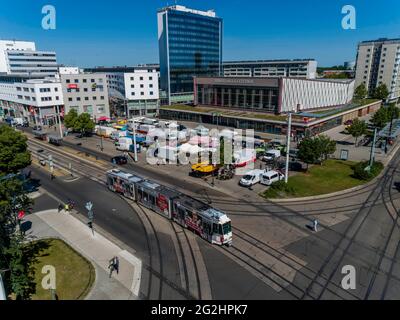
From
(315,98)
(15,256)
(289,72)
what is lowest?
(15,256)

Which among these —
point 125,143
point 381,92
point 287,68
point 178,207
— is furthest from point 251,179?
point 287,68

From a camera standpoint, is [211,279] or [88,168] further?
[88,168]

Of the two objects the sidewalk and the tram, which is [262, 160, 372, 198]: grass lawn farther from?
the sidewalk

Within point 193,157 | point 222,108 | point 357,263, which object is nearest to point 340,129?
point 222,108

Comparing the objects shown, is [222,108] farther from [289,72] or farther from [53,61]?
[53,61]

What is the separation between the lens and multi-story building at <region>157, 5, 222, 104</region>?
5118 inches

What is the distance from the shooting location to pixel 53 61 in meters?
174

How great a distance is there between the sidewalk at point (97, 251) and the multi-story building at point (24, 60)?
143m

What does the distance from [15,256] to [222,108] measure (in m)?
79.5

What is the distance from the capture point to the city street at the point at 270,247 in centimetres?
2055

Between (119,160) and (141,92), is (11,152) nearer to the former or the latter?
(119,160)

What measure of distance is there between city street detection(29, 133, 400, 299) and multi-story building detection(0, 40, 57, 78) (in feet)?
488

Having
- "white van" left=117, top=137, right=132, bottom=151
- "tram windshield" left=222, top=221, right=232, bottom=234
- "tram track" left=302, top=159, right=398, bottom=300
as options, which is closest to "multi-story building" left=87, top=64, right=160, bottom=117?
"white van" left=117, top=137, right=132, bottom=151

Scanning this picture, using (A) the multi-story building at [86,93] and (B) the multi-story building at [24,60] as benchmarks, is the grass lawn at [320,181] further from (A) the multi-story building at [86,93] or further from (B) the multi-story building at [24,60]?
(B) the multi-story building at [24,60]
